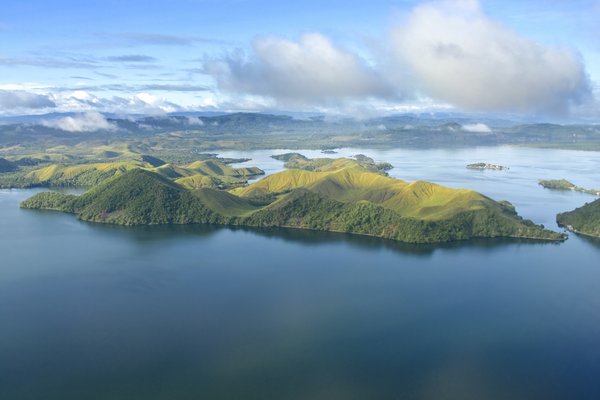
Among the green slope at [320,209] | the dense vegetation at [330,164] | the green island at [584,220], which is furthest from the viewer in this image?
the dense vegetation at [330,164]

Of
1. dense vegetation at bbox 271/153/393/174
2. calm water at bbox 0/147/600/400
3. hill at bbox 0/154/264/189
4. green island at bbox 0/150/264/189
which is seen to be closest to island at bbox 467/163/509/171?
dense vegetation at bbox 271/153/393/174

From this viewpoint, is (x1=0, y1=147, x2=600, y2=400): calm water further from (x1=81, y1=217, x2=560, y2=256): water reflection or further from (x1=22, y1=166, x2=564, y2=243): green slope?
(x1=22, y1=166, x2=564, y2=243): green slope

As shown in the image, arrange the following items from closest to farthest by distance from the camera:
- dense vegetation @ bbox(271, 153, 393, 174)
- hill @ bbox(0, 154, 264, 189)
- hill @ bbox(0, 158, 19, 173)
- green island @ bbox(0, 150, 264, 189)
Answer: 1. hill @ bbox(0, 154, 264, 189)
2. green island @ bbox(0, 150, 264, 189)
3. dense vegetation @ bbox(271, 153, 393, 174)
4. hill @ bbox(0, 158, 19, 173)

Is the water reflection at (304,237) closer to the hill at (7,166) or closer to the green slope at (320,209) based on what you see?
the green slope at (320,209)

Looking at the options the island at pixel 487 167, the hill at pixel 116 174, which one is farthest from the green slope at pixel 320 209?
the island at pixel 487 167

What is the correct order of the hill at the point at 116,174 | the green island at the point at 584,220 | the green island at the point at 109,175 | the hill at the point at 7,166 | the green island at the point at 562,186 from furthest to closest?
the hill at the point at 7,166 < the green island at the point at 109,175 < the hill at the point at 116,174 < the green island at the point at 562,186 < the green island at the point at 584,220

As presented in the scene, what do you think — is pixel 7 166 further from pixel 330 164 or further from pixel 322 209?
pixel 322 209
